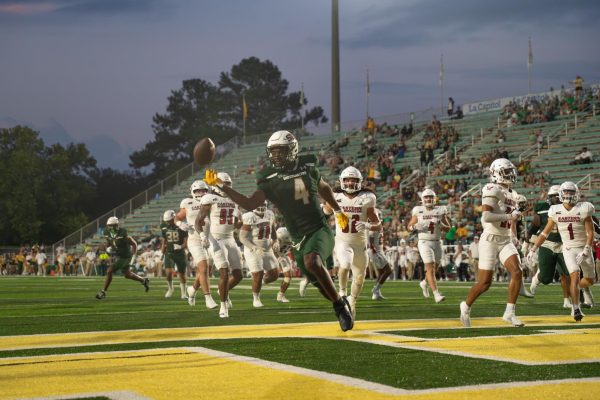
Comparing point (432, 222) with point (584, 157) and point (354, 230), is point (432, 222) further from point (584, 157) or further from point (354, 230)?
point (584, 157)

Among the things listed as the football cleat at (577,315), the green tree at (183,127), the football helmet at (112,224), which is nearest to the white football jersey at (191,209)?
the football helmet at (112,224)

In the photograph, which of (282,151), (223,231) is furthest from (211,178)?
(223,231)

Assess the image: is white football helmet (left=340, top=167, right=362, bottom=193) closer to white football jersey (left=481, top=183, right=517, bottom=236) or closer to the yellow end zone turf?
white football jersey (left=481, top=183, right=517, bottom=236)

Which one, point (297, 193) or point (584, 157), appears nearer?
point (297, 193)

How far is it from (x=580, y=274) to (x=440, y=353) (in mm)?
5148

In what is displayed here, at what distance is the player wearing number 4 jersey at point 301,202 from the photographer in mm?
8398

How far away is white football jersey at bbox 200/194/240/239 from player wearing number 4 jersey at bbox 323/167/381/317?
206 cm

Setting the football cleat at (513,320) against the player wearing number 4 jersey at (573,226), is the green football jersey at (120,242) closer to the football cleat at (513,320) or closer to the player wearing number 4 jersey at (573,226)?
the player wearing number 4 jersey at (573,226)

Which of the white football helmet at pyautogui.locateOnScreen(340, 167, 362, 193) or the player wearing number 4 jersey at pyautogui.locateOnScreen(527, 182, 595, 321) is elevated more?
the white football helmet at pyautogui.locateOnScreen(340, 167, 362, 193)

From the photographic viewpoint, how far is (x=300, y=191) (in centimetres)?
845

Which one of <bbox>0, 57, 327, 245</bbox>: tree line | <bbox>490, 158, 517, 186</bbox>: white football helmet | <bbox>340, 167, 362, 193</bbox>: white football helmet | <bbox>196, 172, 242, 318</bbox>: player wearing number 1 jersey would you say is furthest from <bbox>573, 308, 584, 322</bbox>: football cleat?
<bbox>0, 57, 327, 245</bbox>: tree line

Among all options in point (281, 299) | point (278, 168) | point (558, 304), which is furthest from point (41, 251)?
point (278, 168)

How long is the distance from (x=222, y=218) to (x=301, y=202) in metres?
5.33

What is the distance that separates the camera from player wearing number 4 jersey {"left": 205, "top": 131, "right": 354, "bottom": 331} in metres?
8.40
